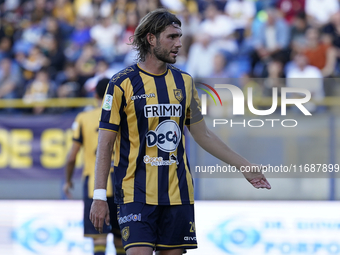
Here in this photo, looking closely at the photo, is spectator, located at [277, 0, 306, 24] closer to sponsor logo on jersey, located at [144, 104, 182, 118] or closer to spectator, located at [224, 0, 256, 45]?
spectator, located at [224, 0, 256, 45]

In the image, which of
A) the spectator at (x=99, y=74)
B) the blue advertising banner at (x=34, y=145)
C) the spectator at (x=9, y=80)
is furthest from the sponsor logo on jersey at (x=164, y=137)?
the spectator at (x=9, y=80)

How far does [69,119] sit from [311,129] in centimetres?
321

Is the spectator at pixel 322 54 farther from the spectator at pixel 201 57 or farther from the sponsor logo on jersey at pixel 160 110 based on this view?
the sponsor logo on jersey at pixel 160 110

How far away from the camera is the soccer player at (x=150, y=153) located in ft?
10.1

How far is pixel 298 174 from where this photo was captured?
5.98m

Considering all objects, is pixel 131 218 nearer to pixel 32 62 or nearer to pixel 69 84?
pixel 69 84

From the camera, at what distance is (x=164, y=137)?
3.13 meters

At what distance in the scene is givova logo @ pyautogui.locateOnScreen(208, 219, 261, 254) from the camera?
5754mm

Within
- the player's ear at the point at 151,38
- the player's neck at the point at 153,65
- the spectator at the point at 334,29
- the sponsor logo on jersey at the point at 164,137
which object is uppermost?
the spectator at the point at 334,29

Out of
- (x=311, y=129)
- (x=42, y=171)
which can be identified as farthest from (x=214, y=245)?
(x=42, y=171)

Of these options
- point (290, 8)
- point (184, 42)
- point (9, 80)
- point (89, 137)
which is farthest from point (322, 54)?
point (9, 80)

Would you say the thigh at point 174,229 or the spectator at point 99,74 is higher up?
the spectator at point 99,74

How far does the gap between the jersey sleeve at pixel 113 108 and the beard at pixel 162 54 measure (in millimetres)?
328

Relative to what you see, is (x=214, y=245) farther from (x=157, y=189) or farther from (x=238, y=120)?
(x=157, y=189)
